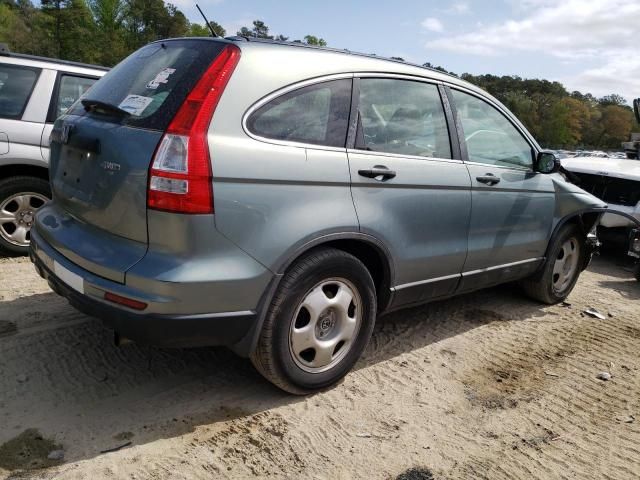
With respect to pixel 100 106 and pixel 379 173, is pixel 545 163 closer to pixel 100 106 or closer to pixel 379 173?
pixel 379 173

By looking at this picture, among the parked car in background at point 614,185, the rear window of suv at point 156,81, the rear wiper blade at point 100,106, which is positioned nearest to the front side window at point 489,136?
the rear window of suv at point 156,81

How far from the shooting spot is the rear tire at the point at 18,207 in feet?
17.1

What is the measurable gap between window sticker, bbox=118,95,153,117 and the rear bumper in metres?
0.82

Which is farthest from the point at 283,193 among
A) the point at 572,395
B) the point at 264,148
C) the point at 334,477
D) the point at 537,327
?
the point at 537,327

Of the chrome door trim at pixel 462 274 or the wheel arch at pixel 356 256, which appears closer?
the wheel arch at pixel 356 256

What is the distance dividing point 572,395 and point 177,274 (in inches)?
102

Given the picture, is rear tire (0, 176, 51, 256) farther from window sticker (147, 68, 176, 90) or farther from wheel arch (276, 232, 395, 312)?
wheel arch (276, 232, 395, 312)

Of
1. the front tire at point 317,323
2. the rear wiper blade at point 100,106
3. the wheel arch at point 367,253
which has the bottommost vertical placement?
the front tire at point 317,323

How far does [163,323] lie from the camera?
250cm

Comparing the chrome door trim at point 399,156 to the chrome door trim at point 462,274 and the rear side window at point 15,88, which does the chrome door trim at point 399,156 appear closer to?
the chrome door trim at point 462,274

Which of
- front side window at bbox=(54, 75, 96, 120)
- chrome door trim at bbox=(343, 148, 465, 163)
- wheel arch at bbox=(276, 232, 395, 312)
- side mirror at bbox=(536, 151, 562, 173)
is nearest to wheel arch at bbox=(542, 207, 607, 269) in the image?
side mirror at bbox=(536, 151, 562, 173)

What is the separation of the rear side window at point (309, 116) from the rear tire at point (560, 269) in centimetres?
270

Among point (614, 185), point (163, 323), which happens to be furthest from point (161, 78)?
point (614, 185)

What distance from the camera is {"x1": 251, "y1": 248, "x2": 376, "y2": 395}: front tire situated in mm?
2828
